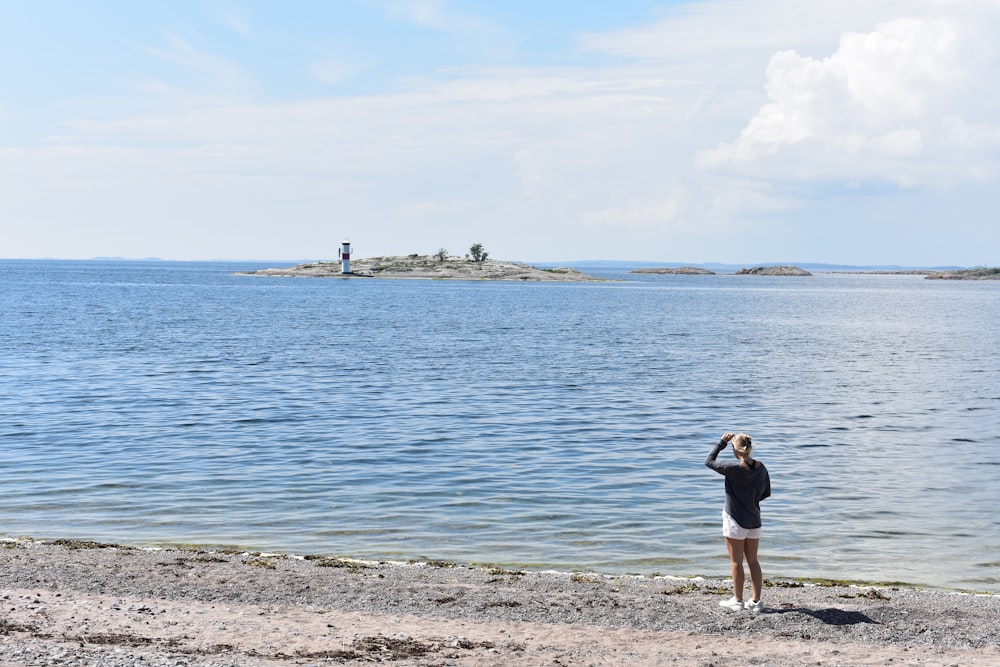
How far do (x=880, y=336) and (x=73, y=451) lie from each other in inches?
2587

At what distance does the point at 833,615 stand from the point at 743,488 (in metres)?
1.91

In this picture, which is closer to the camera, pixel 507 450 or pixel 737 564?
pixel 737 564

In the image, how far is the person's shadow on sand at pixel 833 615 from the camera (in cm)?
1264

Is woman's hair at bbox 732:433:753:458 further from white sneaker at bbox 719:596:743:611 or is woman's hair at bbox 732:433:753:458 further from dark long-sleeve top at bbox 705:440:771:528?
white sneaker at bbox 719:596:743:611

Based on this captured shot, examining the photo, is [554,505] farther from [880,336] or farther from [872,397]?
[880,336]

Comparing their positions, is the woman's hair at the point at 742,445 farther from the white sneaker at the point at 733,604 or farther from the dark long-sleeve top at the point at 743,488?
the white sneaker at the point at 733,604

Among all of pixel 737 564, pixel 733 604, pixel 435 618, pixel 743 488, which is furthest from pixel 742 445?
pixel 435 618

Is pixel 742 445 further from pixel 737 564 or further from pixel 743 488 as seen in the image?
pixel 737 564

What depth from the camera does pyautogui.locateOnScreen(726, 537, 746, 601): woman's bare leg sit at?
13164mm

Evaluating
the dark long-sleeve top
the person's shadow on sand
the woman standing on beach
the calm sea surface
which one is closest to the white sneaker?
the woman standing on beach

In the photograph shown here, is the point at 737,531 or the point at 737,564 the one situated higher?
the point at 737,531

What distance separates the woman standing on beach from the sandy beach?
0.40 metres

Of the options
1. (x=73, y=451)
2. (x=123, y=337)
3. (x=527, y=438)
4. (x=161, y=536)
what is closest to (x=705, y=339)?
(x=123, y=337)

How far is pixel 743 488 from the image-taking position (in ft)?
42.5
